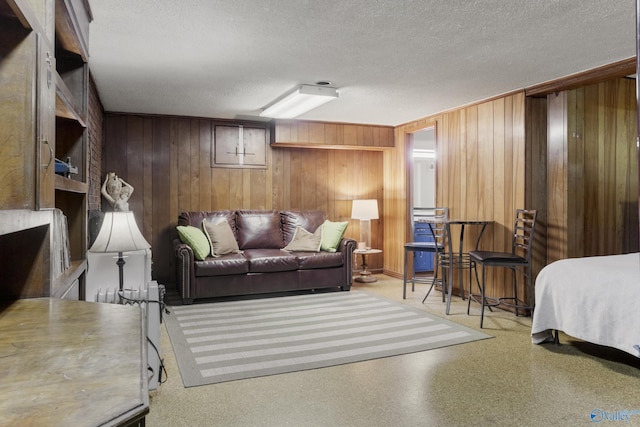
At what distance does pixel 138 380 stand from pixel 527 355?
3.02m

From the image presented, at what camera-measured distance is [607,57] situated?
3.36m

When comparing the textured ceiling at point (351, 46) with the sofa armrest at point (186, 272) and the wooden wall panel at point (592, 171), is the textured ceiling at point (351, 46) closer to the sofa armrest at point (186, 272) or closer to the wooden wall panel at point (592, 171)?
the wooden wall panel at point (592, 171)

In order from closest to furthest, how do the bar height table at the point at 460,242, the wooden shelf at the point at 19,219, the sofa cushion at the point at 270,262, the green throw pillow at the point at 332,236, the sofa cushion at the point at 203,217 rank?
1. the wooden shelf at the point at 19,219
2. the bar height table at the point at 460,242
3. the sofa cushion at the point at 270,262
4. the sofa cushion at the point at 203,217
5. the green throw pillow at the point at 332,236

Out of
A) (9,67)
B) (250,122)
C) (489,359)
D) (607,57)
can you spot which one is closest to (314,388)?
(489,359)

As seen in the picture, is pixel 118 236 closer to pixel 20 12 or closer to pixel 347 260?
pixel 20 12

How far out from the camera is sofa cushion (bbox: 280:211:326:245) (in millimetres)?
5898

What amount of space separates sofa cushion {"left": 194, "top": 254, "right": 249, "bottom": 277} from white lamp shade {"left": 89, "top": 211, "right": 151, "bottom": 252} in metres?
2.31

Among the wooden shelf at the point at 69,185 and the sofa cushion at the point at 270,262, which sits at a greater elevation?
the wooden shelf at the point at 69,185

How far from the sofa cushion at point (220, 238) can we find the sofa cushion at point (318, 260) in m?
0.79

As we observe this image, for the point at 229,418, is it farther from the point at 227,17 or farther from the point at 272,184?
the point at 272,184

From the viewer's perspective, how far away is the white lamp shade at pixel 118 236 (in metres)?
2.36

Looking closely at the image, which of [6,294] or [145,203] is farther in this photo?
[145,203]

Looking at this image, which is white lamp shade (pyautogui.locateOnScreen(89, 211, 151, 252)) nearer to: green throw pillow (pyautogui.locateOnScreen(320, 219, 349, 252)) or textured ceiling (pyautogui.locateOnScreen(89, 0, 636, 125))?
textured ceiling (pyautogui.locateOnScreen(89, 0, 636, 125))

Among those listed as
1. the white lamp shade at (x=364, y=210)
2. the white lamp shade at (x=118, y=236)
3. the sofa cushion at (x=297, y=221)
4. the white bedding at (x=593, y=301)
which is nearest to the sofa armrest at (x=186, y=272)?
the sofa cushion at (x=297, y=221)
